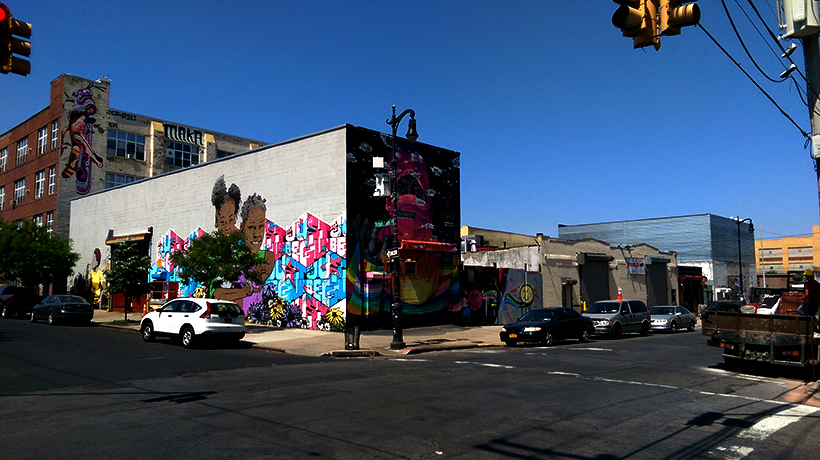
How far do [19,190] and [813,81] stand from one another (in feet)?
190

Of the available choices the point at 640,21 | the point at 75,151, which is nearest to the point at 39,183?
the point at 75,151

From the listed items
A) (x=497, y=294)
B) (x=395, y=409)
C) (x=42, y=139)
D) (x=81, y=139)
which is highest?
(x=42, y=139)

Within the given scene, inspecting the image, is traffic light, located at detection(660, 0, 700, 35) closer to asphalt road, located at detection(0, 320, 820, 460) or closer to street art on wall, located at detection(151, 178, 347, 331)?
asphalt road, located at detection(0, 320, 820, 460)

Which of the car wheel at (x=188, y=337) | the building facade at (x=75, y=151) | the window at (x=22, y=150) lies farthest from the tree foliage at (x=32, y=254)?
the car wheel at (x=188, y=337)

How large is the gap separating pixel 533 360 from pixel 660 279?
1257 inches

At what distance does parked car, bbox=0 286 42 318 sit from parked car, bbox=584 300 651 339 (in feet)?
101

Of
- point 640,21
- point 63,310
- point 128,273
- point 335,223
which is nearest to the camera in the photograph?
point 640,21

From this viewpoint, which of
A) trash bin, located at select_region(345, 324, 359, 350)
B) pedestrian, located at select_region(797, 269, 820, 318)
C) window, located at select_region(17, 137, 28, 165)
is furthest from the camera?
window, located at select_region(17, 137, 28, 165)

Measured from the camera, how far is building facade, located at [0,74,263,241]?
44.3m

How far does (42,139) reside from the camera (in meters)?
46.8

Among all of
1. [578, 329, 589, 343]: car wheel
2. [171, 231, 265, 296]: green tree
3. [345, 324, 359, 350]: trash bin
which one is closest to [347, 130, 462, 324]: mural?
[345, 324, 359, 350]: trash bin

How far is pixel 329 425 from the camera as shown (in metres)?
7.73

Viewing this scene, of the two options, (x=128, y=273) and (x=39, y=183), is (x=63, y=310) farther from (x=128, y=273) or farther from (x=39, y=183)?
(x=39, y=183)

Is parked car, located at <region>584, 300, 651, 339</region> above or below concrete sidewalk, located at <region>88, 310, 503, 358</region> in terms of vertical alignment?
above
